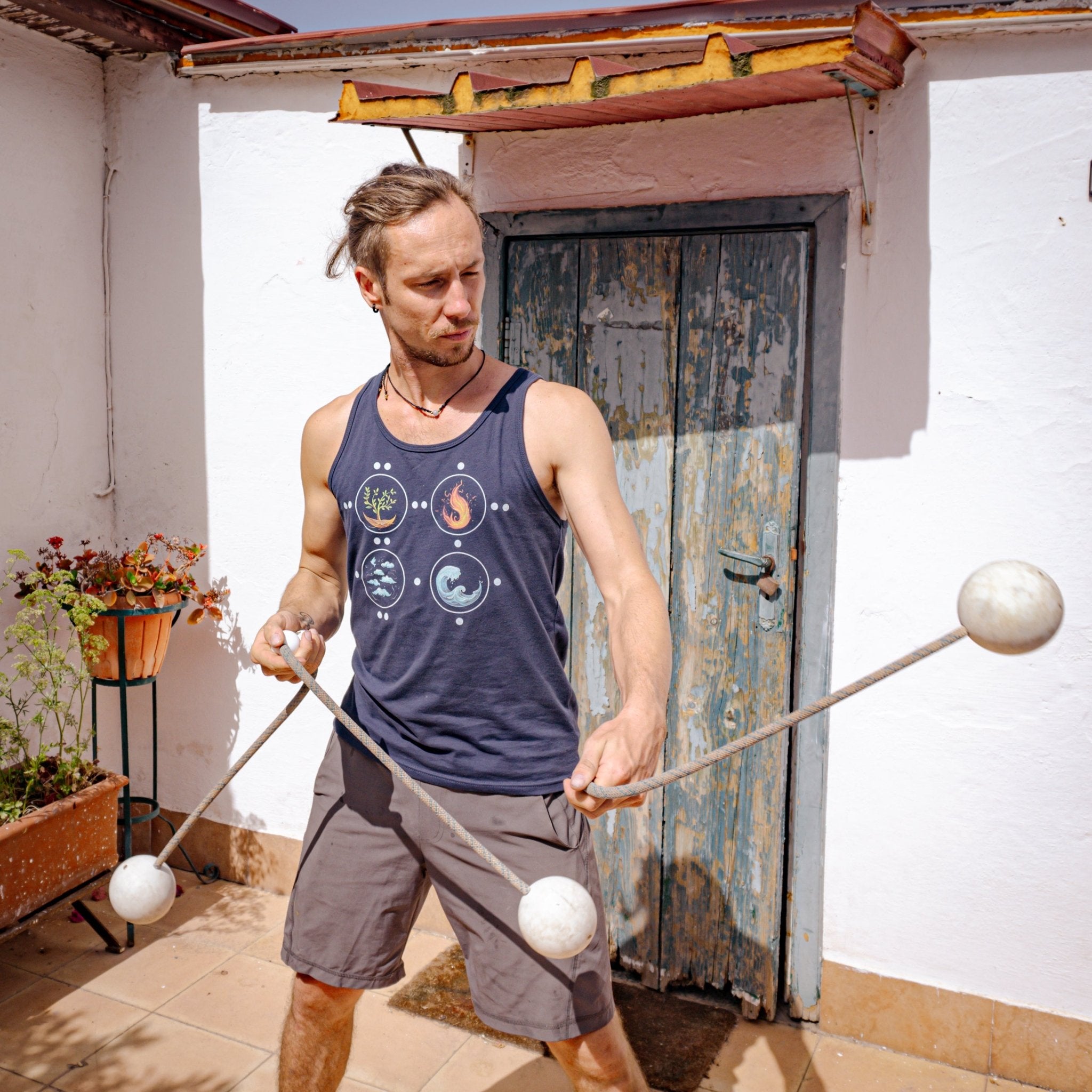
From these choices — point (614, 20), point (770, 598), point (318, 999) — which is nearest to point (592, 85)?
point (614, 20)

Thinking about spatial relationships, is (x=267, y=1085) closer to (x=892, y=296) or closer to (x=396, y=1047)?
(x=396, y=1047)

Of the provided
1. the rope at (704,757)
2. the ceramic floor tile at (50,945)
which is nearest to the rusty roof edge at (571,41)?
the rope at (704,757)

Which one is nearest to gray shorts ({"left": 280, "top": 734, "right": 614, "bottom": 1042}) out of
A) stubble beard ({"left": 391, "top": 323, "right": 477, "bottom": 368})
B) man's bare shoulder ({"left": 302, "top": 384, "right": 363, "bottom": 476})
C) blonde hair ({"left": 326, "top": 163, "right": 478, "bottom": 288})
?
man's bare shoulder ({"left": 302, "top": 384, "right": 363, "bottom": 476})

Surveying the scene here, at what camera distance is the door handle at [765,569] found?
3203 mm

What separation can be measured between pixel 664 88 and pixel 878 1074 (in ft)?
8.99

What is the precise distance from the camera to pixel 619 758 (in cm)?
177

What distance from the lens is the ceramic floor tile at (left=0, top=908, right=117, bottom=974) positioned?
11.9ft

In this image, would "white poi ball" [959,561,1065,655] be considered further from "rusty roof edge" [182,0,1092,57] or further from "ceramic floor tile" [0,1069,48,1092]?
"ceramic floor tile" [0,1069,48,1092]

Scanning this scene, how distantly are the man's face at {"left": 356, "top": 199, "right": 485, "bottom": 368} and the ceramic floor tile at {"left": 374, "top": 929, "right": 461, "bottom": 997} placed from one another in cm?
224

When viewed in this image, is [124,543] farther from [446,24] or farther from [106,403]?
[446,24]

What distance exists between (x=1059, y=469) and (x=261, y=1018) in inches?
112

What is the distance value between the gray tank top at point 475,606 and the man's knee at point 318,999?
22.0 inches

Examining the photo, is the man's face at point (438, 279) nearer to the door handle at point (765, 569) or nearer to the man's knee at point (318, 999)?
the door handle at point (765, 569)

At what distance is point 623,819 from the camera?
3518 mm
